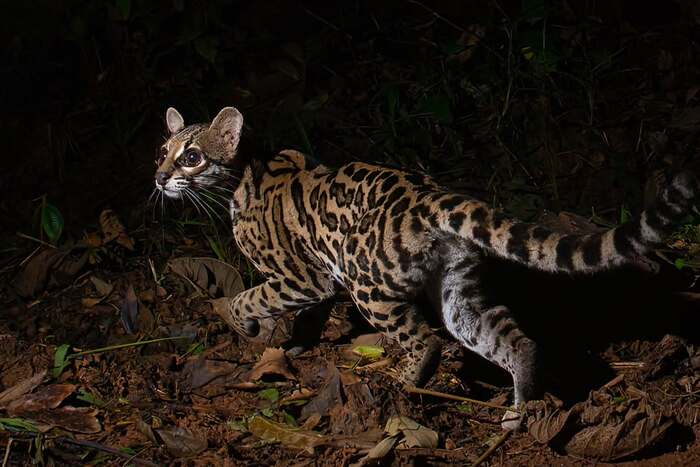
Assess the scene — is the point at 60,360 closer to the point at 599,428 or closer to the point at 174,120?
the point at 174,120

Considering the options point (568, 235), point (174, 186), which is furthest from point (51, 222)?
point (568, 235)

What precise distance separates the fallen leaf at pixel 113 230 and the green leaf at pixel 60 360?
1.18 m

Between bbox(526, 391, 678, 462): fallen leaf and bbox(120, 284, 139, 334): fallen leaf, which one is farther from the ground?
bbox(526, 391, 678, 462): fallen leaf

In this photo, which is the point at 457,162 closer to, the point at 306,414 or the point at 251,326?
the point at 251,326

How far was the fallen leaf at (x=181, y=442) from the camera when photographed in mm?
4594

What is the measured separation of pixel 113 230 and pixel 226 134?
5.82ft

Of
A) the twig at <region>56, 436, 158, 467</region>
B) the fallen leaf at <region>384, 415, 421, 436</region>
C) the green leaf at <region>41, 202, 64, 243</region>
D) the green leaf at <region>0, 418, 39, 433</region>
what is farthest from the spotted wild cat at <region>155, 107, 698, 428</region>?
the green leaf at <region>41, 202, 64, 243</region>

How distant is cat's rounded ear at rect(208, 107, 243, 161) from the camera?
17.2ft

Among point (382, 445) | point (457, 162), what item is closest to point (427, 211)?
point (382, 445)

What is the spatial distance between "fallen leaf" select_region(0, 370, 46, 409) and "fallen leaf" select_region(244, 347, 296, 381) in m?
1.24

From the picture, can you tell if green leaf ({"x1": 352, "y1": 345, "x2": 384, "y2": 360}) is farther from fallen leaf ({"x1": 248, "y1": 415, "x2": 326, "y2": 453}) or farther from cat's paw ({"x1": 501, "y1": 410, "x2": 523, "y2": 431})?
cat's paw ({"x1": 501, "y1": 410, "x2": 523, "y2": 431})

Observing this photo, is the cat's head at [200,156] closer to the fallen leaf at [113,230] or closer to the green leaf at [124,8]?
the fallen leaf at [113,230]

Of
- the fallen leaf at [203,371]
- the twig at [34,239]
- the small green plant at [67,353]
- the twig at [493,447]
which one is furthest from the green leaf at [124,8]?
the twig at [493,447]

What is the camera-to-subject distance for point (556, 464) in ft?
13.9
